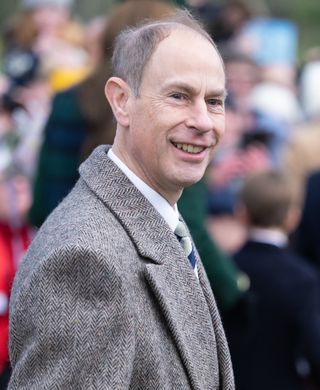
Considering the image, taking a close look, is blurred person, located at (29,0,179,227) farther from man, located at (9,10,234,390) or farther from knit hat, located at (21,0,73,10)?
knit hat, located at (21,0,73,10)

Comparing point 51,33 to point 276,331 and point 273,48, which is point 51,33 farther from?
point 276,331

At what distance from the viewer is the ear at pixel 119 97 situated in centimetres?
337

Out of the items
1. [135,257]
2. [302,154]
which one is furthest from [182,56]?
[302,154]

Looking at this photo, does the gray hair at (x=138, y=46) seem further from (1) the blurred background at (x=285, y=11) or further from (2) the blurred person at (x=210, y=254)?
(1) the blurred background at (x=285, y=11)

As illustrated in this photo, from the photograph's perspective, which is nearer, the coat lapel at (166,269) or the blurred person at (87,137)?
the coat lapel at (166,269)

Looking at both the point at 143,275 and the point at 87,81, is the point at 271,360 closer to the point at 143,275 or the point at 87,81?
the point at 87,81

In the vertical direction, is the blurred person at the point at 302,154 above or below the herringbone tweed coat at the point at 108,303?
below

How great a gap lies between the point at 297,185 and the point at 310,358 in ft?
7.03

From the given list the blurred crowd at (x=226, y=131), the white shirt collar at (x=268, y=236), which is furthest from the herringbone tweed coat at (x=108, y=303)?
the white shirt collar at (x=268, y=236)

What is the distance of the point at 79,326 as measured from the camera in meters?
3.04

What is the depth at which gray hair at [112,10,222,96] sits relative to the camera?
3.35m

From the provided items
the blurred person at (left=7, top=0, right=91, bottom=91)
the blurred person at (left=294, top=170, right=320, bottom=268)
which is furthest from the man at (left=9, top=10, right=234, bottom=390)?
the blurred person at (left=7, top=0, right=91, bottom=91)

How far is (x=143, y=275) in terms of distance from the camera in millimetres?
3217

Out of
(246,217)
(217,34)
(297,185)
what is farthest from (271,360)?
(217,34)
